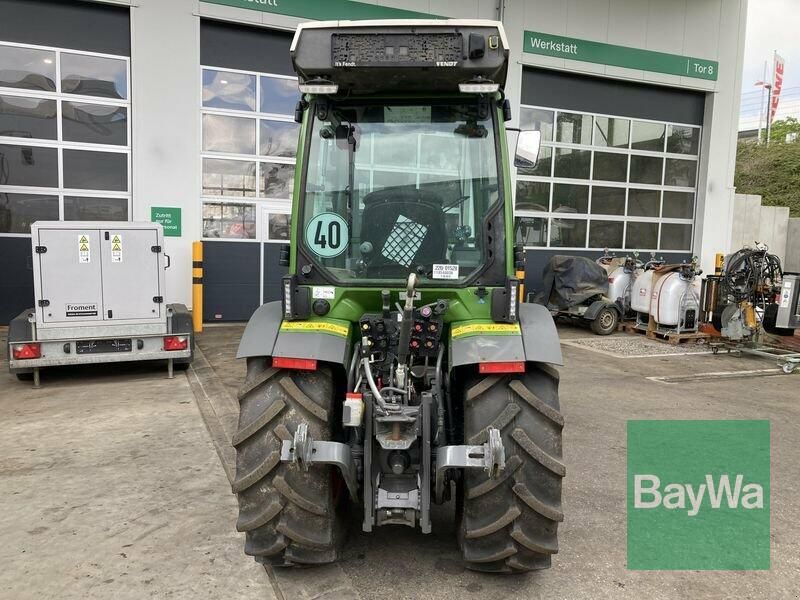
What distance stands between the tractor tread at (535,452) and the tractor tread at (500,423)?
60mm

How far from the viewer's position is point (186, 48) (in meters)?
10.2

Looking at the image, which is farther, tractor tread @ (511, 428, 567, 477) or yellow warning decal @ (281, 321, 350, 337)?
yellow warning decal @ (281, 321, 350, 337)

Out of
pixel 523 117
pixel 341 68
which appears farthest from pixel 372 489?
pixel 523 117

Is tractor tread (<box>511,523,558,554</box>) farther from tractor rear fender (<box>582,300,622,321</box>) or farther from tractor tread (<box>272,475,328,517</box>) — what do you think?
tractor rear fender (<box>582,300,622,321</box>)

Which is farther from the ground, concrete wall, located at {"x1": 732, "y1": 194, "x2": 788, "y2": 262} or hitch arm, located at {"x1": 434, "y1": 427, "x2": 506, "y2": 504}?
concrete wall, located at {"x1": 732, "y1": 194, "x2": 788, "y2": 262}

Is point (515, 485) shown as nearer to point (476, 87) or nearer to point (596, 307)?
point (476, 87)

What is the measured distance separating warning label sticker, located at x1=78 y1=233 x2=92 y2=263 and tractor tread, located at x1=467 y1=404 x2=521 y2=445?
5.43 m

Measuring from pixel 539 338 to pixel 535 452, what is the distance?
22.3 inches

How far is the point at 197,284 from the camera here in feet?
33.0

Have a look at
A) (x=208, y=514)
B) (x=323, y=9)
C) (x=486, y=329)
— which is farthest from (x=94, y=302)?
(x=323, y=9)

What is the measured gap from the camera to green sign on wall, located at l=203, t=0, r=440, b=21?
10547mm

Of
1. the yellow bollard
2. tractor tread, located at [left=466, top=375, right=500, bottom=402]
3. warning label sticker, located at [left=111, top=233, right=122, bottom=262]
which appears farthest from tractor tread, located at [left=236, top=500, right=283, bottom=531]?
the yellow bollard

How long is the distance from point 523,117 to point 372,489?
11336mm

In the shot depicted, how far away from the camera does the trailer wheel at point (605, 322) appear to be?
11.0 m
